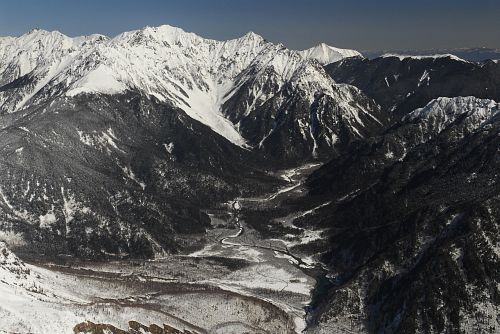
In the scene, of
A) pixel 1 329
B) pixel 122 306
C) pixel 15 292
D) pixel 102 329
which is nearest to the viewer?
pixel 1 329

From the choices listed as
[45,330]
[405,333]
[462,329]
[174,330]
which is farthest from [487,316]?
[45,330]

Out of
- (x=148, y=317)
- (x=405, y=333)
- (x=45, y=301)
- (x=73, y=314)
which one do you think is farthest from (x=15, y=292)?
(x=405, y=333)

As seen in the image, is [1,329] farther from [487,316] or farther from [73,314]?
[487,316]

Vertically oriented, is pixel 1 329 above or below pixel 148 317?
below

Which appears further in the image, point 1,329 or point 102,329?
point 102,329

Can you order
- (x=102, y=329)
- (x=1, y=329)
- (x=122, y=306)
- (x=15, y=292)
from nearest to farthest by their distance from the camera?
(x=1, y=329) < (x=102, y=329) < (x=15, y=292) < (x=122, y=306)

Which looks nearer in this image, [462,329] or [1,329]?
[1,329]

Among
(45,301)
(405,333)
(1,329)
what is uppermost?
(405,333)

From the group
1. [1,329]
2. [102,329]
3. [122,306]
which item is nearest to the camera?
[1,329]

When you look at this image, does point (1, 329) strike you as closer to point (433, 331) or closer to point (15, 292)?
point (15, 292)
